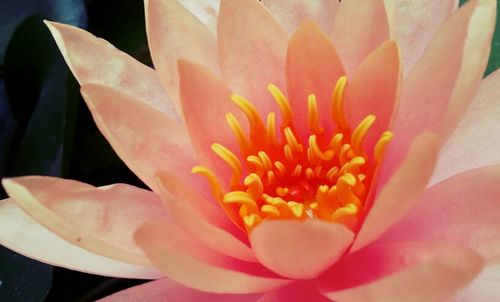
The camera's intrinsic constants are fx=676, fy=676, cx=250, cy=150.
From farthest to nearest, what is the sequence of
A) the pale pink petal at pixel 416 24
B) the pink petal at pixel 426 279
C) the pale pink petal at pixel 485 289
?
the pale pink petal at pixel 416 24, the pale pink petal at pixel 485 289, the pink petal at pixel 426 279

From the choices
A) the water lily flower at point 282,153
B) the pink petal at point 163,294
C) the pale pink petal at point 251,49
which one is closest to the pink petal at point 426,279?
the water lily flower at point 282,153

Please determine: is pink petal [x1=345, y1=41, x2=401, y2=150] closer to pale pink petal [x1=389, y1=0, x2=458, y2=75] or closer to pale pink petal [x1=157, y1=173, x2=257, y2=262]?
pale pink petal [x1=389, y1=0, x2=458, y2=75]

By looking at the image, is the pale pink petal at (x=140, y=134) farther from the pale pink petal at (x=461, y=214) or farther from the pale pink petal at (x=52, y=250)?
the pale pink petal at (x=461, y=214)

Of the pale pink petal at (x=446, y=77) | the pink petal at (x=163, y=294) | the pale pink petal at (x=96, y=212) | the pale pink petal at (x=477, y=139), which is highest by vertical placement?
the pale pink petal at (x=446, y=77)

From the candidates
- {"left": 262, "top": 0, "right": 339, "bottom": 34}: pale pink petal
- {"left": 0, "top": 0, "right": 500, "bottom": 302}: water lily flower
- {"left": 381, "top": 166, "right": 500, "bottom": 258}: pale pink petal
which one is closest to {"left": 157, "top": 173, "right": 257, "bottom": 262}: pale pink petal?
{"left": 0, "top": 0, "right": 500, "bottom": 302}: water lily flower

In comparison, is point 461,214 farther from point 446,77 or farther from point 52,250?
point 52,250

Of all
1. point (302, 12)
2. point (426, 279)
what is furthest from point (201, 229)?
point (302, 12)

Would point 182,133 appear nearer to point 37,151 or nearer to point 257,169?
point 257,169
